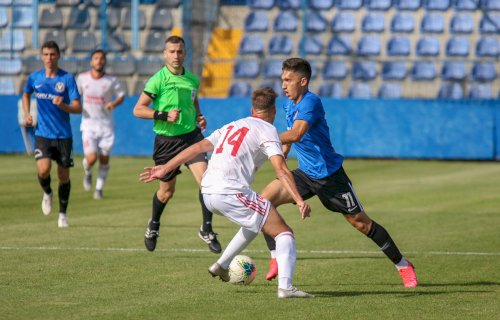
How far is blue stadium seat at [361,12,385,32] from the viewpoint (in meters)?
31.7

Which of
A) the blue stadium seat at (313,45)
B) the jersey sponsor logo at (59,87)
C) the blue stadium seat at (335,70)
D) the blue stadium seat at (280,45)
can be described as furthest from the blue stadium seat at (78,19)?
the jersey sponsor logo at (59,87)

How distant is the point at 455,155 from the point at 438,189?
7.74 m

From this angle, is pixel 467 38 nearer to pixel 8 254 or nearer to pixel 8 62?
pixel 8 62

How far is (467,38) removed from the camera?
31188mm

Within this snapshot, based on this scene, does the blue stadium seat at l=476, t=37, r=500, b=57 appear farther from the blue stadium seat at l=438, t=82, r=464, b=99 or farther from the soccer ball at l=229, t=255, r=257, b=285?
the soccer ball at l=229, t=255, r=257, b=285

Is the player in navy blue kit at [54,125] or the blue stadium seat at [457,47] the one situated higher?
the player in navy blue kit at [54,125]

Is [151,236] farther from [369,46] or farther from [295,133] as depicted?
[369,46]

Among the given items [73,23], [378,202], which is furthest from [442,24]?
[378,202]

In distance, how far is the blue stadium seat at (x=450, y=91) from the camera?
29.4 metres

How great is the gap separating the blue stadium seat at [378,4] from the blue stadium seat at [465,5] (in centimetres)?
197

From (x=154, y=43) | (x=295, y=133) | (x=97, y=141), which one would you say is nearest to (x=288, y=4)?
(x=154, y=43)

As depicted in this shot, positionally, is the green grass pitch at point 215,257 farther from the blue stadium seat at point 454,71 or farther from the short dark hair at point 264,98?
the blue stadium seat at point 454,71

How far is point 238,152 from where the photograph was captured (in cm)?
866

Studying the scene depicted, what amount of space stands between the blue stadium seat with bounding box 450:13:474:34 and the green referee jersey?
20.1 m
